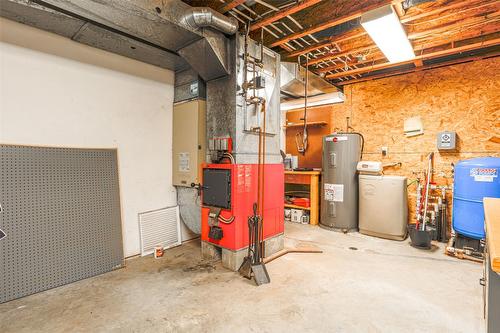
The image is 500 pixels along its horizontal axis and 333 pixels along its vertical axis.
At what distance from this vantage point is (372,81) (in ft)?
14.7

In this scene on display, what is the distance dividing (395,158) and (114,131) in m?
4.31

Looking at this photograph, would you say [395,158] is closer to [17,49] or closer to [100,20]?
[100,20]

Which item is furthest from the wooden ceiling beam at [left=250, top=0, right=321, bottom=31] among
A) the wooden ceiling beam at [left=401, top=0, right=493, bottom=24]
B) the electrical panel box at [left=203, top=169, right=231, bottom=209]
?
the electrical panel box at [left=203, top=169, right=231, bottom=209]

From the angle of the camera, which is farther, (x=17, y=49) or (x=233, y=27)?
(x=233, y=27)

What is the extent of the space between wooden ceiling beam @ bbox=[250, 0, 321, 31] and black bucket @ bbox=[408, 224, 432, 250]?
10.2ft

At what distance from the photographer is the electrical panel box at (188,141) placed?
3.08m

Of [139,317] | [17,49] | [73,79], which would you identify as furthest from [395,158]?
[17,49]

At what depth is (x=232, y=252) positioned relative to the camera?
2654 millimetres

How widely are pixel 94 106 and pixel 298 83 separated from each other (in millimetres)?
2823

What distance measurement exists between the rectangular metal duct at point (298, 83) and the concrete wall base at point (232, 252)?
2.21m

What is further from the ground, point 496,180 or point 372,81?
point 372,81

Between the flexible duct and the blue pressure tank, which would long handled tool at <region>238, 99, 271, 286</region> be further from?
the blue pressure tank

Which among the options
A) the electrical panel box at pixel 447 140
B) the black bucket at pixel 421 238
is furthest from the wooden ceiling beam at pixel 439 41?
the black bucket at pixel 421 238

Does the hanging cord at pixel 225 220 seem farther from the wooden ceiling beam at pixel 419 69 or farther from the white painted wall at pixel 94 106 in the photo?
the wooden ceiling beam at pixel 419 69
